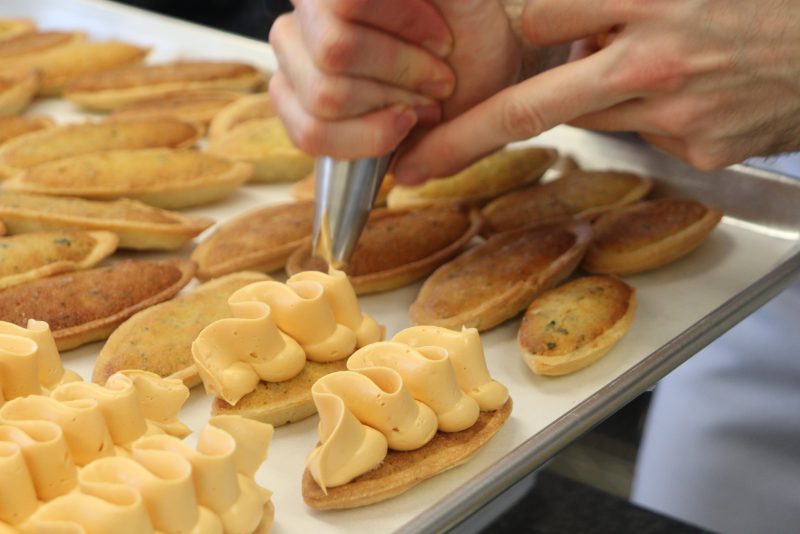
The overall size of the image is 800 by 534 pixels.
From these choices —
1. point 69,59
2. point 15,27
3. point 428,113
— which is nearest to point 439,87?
point 428,113

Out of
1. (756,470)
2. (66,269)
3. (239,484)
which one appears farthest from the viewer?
(756,470)

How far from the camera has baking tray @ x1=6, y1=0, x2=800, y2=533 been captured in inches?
38.1

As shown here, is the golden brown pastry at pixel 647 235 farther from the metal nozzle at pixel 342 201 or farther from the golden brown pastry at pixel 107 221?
the golden brown pastry at pixel 107 221

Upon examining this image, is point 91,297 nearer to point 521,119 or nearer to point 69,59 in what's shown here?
point 521,119

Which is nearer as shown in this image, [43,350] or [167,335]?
[43,350]

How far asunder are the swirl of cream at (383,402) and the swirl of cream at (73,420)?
0.66ft

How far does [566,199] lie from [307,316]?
2.01ft

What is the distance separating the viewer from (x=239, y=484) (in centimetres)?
89

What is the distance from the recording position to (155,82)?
204 centimetres

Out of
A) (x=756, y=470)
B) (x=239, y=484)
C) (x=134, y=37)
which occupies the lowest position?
(x=756, y=470)

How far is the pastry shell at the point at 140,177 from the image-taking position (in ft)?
5.12

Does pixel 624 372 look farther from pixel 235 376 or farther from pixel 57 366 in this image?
pixel 57 366

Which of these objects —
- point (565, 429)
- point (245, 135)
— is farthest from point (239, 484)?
point (245, 135)

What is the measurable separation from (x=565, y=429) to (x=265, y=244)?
562 millimetres
